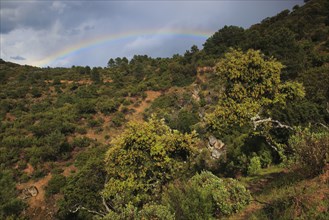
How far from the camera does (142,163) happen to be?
13641mm

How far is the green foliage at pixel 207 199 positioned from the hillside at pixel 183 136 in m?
0.04

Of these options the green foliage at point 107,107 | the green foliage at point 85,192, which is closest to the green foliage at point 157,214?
the green foliage at point 85,192

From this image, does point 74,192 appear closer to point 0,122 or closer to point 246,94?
point 246,94

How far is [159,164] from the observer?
44.0 ft

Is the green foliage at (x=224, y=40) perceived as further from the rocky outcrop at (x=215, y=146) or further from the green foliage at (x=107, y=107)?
the rocky outcrop at (x=215, y=146)

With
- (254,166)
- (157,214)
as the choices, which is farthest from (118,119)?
(157,214)

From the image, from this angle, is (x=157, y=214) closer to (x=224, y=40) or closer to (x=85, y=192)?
(x=85, y=192)

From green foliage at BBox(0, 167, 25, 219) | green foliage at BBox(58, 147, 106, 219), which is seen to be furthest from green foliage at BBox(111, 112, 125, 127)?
green foliage at BBox(58, 147, 106, 219)

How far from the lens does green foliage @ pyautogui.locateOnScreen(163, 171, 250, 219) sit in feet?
24.8

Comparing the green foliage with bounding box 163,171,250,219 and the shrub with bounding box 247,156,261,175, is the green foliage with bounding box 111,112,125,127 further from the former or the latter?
the green foliage with bounding box 163,171,250,219

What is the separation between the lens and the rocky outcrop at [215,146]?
78.9 ft

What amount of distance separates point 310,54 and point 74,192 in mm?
32088

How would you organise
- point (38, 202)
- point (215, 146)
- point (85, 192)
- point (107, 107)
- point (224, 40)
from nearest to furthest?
point (85, 192)
point (215, 146)
point (38, 202)
point (107, 107)
point (224, 40)

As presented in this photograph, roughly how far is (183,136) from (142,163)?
2720mm
